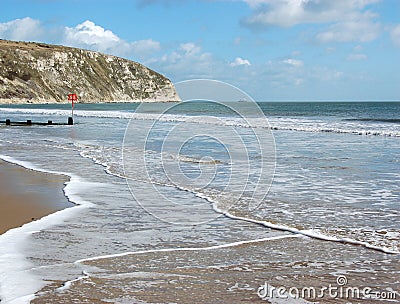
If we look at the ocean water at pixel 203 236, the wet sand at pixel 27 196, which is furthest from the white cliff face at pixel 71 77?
the ocean water at pixel 203 236

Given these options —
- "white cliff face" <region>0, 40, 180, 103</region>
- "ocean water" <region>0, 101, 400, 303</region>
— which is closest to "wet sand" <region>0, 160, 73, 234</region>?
"ocean water" <region>0, 101, 400, 303</region>

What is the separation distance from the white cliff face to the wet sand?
120288 mm

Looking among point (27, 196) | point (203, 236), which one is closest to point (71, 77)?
point (27, 196)

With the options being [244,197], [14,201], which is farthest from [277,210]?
[14,201]

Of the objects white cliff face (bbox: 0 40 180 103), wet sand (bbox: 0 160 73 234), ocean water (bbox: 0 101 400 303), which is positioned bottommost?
wet sand (bbox: 0 160 73 234)

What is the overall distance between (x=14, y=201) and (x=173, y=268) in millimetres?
4443

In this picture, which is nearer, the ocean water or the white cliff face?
the ocean water

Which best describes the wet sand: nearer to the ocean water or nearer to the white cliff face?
the ocean water

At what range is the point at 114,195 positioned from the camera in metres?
9.40

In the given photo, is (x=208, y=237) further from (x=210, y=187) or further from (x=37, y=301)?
(x=210, y=187)

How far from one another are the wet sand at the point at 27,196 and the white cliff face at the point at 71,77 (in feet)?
395

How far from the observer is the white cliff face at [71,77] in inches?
5281

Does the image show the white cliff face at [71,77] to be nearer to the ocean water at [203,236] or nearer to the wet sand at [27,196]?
the wet sand at [27,196]

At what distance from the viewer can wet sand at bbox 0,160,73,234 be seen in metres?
7.60
